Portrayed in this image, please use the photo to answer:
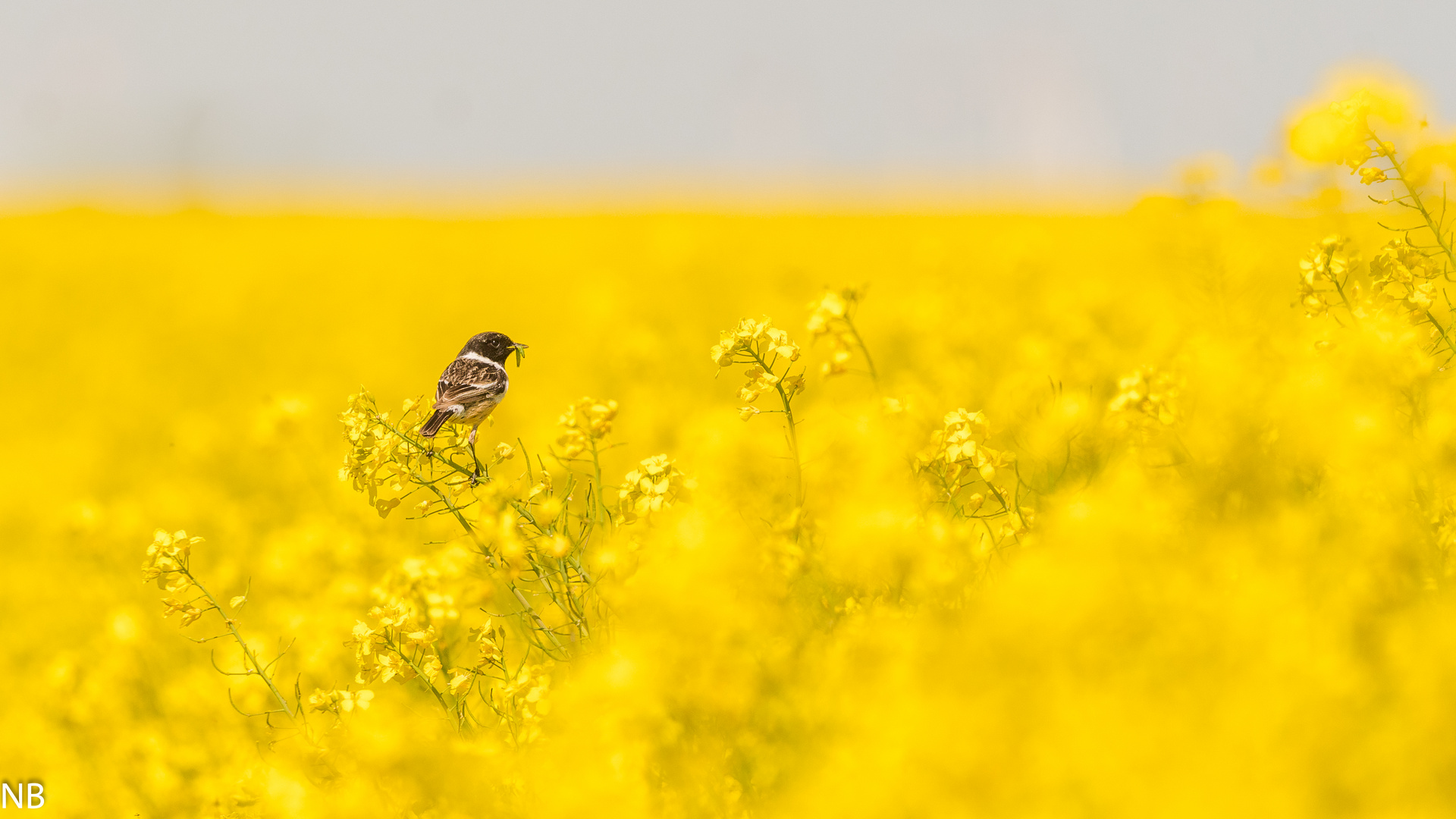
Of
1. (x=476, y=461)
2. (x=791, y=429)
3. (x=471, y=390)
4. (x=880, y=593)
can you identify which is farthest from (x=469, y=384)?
(x=880, y=593)

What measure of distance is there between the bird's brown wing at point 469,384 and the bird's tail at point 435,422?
1 cm

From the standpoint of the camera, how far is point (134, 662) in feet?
11.9

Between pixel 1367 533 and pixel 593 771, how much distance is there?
1.43 metres

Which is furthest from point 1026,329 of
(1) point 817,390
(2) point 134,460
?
(2) point 134,460

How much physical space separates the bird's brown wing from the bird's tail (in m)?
0.01

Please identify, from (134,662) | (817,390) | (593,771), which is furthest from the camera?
(817,390)

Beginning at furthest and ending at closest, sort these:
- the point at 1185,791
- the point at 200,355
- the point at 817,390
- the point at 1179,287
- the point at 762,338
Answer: the point at 200,355 → the point at 817,390 → the point at 1179,287 → the point at 762,338 → the point at 1185,791

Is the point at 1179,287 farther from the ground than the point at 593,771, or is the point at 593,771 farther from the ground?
the point at 1179,287

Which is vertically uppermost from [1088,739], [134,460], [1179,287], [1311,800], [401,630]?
[134,460]

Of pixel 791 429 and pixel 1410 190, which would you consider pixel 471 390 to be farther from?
pixel 1410 190

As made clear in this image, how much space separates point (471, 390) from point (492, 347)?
22cm

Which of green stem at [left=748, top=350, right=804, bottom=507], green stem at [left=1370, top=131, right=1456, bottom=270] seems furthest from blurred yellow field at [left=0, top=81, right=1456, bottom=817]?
green stem at [left=1370, top=131, right=1456, bottom=270]

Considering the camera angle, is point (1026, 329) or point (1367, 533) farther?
point (1026, 329)

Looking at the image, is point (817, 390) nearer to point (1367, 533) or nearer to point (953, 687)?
point (1367, 533)
